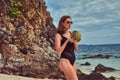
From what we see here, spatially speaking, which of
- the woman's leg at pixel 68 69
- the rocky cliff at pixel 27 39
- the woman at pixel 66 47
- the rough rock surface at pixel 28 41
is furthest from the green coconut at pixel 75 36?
the rocky cliff at pixel 27 39

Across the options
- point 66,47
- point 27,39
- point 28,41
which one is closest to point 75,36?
point 66,47

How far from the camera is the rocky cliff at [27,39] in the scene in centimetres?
2990

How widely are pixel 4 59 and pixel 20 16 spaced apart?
8.88 m

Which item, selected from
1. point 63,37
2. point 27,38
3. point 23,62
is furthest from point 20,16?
point 63,37

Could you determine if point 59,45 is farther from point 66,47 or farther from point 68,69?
point 68,69

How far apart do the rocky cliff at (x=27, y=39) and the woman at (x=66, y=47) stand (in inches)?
784

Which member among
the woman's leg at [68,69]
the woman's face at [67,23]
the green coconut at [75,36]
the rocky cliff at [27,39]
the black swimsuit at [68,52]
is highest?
the rocky cliff at [27,39]

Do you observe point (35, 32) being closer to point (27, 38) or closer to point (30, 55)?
point (27, 38)

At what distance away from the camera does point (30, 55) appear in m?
34.0

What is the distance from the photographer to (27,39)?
123 feet

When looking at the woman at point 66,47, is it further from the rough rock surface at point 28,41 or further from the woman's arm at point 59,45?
the rough rock surface at point 28,41

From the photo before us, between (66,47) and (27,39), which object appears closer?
(66,47)

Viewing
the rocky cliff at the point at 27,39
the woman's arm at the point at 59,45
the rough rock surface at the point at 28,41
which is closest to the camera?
the woman's arm at the point at 59,45

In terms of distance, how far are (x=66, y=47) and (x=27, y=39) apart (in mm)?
30912
